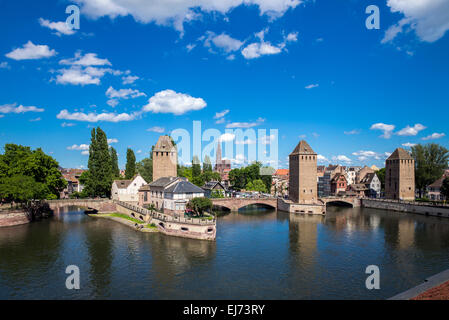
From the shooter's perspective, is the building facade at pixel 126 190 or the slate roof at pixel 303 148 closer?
the building facade at pixel 126 190

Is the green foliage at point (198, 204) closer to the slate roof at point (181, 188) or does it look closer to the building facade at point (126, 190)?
the slate roof at point (181, 188)

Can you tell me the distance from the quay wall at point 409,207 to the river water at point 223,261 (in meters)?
13.6

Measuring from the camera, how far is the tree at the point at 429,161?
86.9 meters

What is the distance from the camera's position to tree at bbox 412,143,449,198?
285ft

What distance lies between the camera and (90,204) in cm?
6319

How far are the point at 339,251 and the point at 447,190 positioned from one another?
51.8m

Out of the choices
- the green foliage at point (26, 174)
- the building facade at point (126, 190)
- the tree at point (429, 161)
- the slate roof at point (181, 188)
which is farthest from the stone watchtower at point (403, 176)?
the green foliage at point (26, 174)

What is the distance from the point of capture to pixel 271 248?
123 feet

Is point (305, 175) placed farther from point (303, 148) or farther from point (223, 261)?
point (223, 261)

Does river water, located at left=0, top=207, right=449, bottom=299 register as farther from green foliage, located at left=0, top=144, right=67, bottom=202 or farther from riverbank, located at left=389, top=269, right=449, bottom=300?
green foliage, located at left=0, top=144, right=67, bottom=202

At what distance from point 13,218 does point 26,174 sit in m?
10.9

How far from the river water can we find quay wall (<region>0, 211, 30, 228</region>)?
2233 mm
